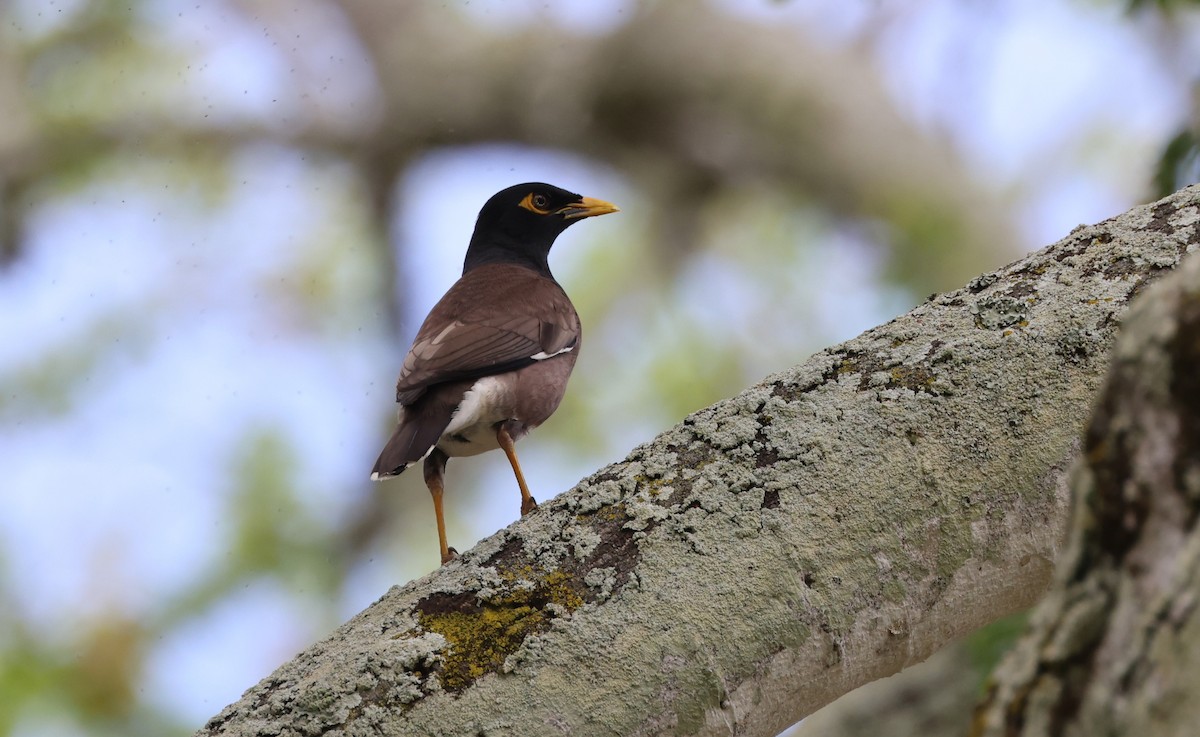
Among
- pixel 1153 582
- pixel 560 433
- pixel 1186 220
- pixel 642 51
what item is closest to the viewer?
pixel 1153 582

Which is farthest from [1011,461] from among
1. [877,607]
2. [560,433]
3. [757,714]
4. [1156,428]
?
[560,433]

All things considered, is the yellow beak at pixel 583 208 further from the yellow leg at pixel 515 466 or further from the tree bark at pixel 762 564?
the tree bark at pixel 762 564

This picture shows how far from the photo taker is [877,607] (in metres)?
2.04

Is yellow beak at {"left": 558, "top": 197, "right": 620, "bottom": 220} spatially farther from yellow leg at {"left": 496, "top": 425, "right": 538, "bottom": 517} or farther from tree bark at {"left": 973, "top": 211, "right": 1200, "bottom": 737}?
tree bark at {"left": 973, "top": 211, "right": 1200, "bottom": 737}

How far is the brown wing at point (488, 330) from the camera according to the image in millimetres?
4195

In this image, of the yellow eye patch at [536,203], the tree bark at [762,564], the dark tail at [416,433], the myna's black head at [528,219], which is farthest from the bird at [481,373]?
the tree bark at [762,564]

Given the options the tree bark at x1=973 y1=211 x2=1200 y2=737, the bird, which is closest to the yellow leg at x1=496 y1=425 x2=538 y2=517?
the bird

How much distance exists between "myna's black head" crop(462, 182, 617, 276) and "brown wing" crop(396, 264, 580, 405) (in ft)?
1.68

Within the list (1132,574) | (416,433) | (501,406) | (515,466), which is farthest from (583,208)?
(1132,574)

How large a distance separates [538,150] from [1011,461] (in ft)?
19.4

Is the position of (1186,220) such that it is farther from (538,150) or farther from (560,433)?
(560,433)

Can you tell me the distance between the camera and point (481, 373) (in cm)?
430

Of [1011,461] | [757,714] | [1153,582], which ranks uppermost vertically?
[1011,461]

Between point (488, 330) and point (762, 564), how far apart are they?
8.68 feet
